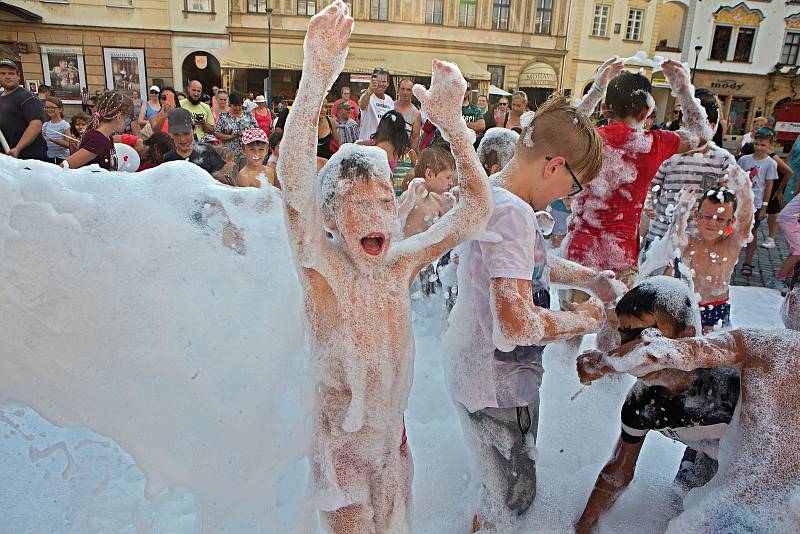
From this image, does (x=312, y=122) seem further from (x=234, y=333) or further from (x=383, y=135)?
(x=383, y=135)

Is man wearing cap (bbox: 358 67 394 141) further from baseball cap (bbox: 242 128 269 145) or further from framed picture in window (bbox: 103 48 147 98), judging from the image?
framed picture in window (bbox: 103 48 147 98)

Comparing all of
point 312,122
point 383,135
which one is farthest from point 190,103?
point 312,122

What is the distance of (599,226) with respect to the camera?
116 inches

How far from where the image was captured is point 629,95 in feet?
9.57

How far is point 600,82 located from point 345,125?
3389mm

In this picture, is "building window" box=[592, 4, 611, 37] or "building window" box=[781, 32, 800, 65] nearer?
"building window" box=[592, 4, 611, 37]

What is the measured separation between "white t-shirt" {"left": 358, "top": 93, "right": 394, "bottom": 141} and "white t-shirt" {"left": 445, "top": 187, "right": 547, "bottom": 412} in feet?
14.5

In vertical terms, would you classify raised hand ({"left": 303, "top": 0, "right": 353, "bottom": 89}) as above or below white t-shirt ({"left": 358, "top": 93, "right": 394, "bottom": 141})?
above

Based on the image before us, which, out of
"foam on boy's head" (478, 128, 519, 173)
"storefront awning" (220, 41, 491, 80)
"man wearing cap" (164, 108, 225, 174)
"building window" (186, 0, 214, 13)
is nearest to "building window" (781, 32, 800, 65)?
"storefront awning" (220, 41, 491, 80)

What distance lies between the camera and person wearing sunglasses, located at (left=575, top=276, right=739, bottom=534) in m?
1.78

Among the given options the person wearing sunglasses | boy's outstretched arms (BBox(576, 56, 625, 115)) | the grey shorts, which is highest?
boy's outstretched arms (BBox(576, 56, 625, 115))

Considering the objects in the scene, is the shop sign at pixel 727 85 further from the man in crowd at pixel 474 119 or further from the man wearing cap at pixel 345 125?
the man wearing cap at pixel 345 125

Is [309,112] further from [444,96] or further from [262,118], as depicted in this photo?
[262,118]

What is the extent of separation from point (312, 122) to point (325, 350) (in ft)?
2.02
